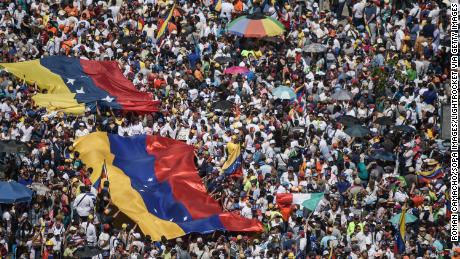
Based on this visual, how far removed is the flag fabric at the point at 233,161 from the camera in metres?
50.5

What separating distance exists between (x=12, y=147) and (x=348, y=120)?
1056 centimetres

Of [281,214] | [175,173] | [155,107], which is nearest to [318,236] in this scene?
[281,214]

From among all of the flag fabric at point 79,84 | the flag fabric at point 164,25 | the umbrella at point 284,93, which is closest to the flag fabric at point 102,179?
the flag fabric at point 79,84

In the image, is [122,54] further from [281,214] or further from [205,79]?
[281,214]

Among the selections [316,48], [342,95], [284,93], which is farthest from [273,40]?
[342,95]

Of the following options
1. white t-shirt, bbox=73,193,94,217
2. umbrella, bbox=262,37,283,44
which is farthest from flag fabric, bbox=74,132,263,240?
umbrella, bbox=262,37,283,44

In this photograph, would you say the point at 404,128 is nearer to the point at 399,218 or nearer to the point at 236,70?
the point at 399,218

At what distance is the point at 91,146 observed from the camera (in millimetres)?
50906

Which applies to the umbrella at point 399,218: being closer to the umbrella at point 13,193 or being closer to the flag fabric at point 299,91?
the flag fabric at point 299,91

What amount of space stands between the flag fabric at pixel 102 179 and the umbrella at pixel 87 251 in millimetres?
4012

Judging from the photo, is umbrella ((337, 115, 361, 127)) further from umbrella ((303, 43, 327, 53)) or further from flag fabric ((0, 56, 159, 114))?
flag fabric ((0, 56, 159, 114))

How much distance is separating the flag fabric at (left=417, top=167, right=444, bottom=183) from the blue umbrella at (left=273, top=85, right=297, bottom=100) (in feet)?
17.5

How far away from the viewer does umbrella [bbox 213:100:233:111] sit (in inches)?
2111

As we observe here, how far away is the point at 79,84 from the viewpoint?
2205 inches
